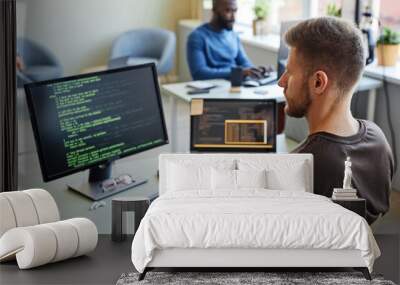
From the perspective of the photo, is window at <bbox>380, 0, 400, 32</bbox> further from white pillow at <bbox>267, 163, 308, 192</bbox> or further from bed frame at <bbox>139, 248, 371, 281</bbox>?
bed frame at <bbox>139, 248, 371, 281</bbox>

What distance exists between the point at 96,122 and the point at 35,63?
2.97m

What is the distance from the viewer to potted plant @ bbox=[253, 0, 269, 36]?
8.34 m

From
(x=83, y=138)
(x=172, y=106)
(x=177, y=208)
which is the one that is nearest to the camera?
(x=177, y=208)

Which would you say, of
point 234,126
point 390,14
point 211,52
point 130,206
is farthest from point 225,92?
point 130,206

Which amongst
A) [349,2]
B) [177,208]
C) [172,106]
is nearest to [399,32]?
[349,2]

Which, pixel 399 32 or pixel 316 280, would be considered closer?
pixel 316 280

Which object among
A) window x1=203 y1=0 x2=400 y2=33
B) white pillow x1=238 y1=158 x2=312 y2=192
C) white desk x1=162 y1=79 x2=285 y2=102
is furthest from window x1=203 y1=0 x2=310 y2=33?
white pillow x1=238 y1=158 x2=312 y2=192

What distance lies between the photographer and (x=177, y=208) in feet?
13.5

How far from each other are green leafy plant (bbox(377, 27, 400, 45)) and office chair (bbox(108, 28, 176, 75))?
245 cm

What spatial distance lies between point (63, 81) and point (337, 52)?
1.52 metres

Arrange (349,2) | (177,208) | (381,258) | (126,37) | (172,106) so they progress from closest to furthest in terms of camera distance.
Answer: (177,208)
(381,258)
(172,106)
(349,2)
(126,37)

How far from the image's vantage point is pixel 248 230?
158 inches

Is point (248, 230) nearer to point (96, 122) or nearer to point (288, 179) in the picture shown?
point (288, 179)

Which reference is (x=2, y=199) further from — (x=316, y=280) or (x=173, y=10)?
(x=173, y=10)
